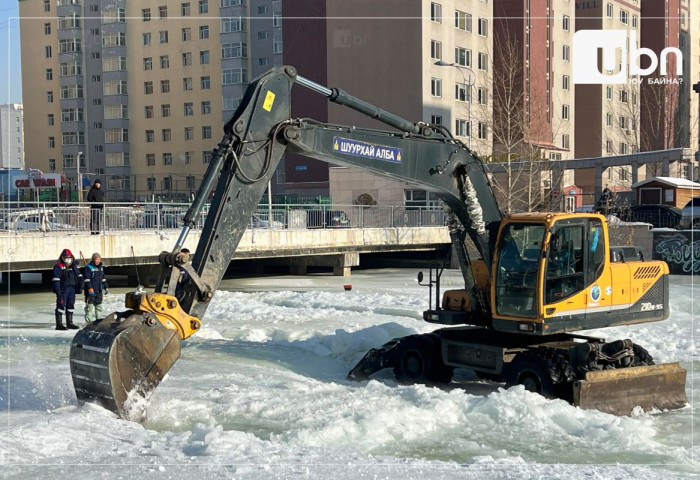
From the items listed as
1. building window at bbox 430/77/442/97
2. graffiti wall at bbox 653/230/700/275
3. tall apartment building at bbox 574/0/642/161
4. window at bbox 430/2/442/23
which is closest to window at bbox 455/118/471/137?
building window at bbox 430/77/442/97

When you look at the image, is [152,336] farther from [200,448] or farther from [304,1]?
[304,1]

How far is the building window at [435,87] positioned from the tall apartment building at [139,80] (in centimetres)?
1943

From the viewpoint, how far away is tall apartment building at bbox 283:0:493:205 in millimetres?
54094

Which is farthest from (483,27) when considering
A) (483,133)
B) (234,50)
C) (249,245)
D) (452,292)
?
(452,292)

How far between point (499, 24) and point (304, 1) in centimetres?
1402

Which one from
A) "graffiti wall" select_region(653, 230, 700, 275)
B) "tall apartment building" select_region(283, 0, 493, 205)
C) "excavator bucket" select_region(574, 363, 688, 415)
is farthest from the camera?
"tall apartment building" select_region(283, 0, 493, 205)

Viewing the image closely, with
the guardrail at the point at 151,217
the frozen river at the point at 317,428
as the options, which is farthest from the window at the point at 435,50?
the frozen river at the point at 317,428

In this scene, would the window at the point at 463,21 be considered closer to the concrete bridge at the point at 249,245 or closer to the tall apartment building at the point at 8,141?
the concrete bridge at the point at 249,245

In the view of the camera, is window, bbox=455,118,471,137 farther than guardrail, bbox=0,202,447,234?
Yes

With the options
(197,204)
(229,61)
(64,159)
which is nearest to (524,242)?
(197,204)

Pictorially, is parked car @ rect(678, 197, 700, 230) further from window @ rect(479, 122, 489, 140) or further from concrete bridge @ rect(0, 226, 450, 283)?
window @ rect(479, 122, 489, 140)

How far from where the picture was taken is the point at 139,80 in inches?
3007

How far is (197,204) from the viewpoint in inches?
384

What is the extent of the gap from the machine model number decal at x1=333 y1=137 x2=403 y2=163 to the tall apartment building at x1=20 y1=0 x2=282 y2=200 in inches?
2342
